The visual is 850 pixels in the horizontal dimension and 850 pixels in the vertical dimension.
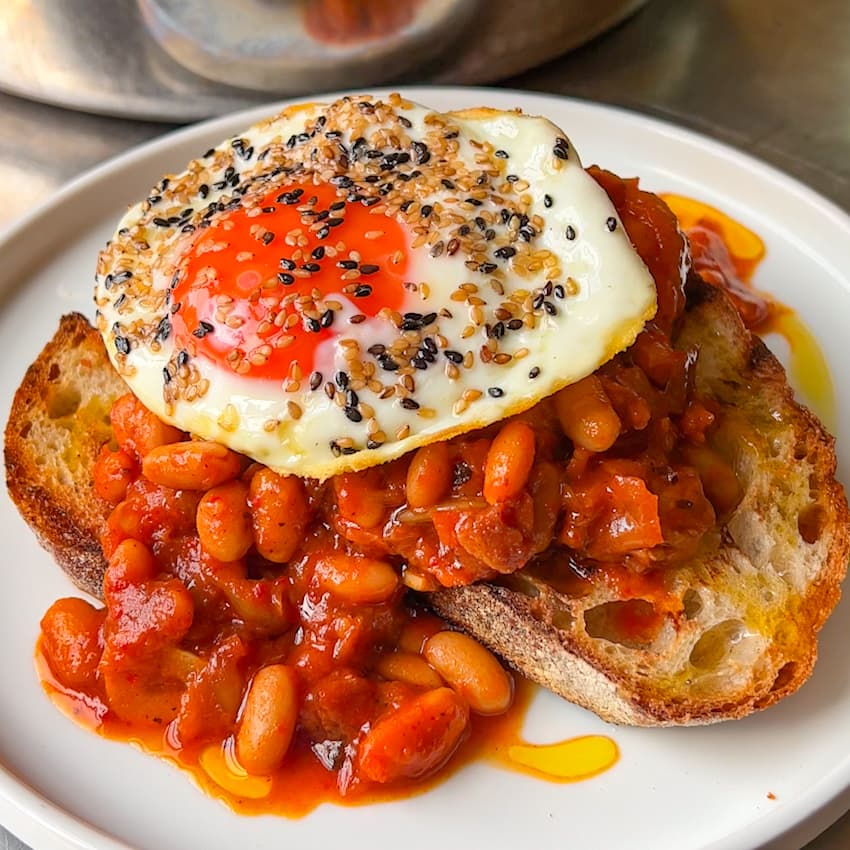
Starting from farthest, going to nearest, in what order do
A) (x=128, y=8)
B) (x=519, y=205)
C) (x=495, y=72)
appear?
(x=495, y=72) → (x=128, y=8) → (x=519, y=205)

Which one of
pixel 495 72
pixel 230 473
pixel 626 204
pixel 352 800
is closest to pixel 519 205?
pixel 626 204

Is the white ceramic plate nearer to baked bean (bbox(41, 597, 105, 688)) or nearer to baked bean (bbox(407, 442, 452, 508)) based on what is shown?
baked bean (bbox(41, 597, 105, 688))

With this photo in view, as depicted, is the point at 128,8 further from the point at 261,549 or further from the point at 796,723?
the point at 796,723

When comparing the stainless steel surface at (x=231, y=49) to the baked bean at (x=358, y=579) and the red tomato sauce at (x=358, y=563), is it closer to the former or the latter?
the red tomato sauce at (x=358, y=563)

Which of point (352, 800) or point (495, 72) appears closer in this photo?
point (352, 800)

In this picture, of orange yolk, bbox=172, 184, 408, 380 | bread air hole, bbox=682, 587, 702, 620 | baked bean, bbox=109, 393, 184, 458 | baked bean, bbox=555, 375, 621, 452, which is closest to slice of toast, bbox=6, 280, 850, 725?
bread air hole, bbox=682, 587, 702, 620

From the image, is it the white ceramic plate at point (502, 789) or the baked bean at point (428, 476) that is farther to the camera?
the baked bean at point (428, 476)

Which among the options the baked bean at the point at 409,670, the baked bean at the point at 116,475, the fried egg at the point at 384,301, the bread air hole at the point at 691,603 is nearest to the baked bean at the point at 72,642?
the baked bean at the point at 116,475
